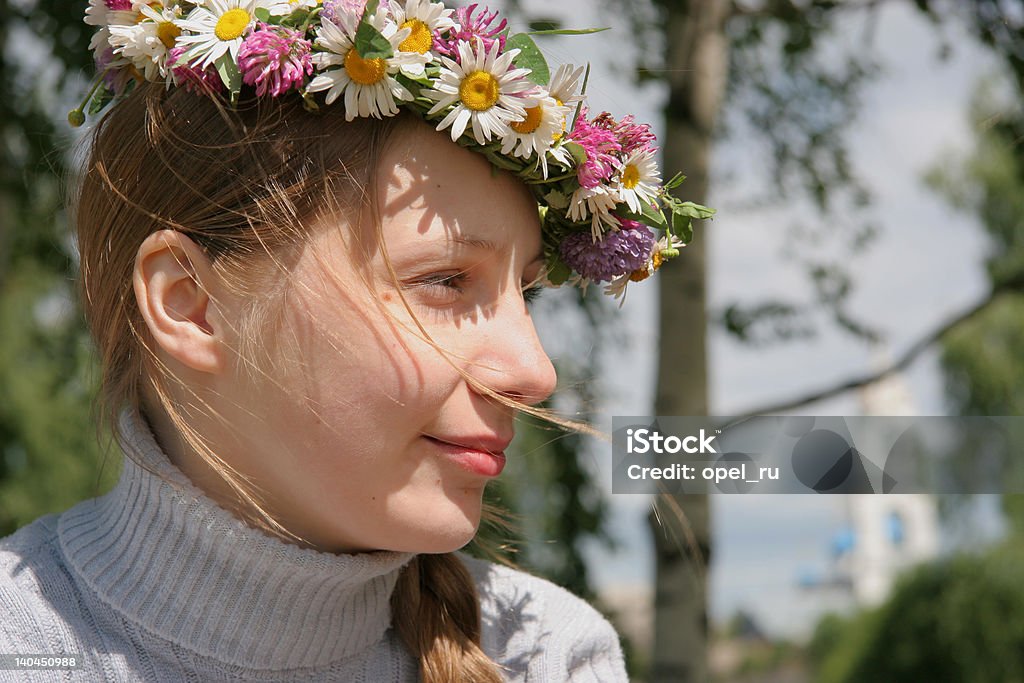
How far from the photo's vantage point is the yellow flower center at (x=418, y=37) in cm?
141

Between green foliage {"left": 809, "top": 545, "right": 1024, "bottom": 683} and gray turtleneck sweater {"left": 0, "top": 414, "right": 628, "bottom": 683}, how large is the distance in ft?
43.0

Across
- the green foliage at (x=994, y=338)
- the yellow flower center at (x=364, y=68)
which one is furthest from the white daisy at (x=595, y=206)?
the green foliage at (x=994, y=338)


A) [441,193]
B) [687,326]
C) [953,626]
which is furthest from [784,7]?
[953,626]

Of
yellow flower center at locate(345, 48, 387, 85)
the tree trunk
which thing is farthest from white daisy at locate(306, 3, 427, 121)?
the tree trunk

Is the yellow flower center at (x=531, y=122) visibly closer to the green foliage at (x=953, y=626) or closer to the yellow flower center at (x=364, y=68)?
the yellow flower center at (x=364, y=68)

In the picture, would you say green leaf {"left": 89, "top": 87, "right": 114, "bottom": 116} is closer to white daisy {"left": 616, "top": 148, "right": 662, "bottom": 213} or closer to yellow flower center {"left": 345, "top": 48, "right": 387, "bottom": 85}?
yellow flower center {"left": 345, "top": 48, "right": 387, "bottom": 85}

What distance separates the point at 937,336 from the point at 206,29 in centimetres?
269

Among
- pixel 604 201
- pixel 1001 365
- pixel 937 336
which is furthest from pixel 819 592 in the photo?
pixel 604 201

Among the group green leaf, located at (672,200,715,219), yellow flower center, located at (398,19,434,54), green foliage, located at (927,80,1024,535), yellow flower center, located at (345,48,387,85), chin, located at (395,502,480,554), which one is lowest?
chin, located at (395,502,480,554)

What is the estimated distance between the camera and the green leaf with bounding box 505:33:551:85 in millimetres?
1454

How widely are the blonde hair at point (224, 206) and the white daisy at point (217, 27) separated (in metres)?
0.07

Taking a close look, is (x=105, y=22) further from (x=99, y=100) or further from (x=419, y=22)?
(x=419, y=22)

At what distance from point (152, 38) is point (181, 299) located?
0.36 metres

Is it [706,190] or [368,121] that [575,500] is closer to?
[706,190]
